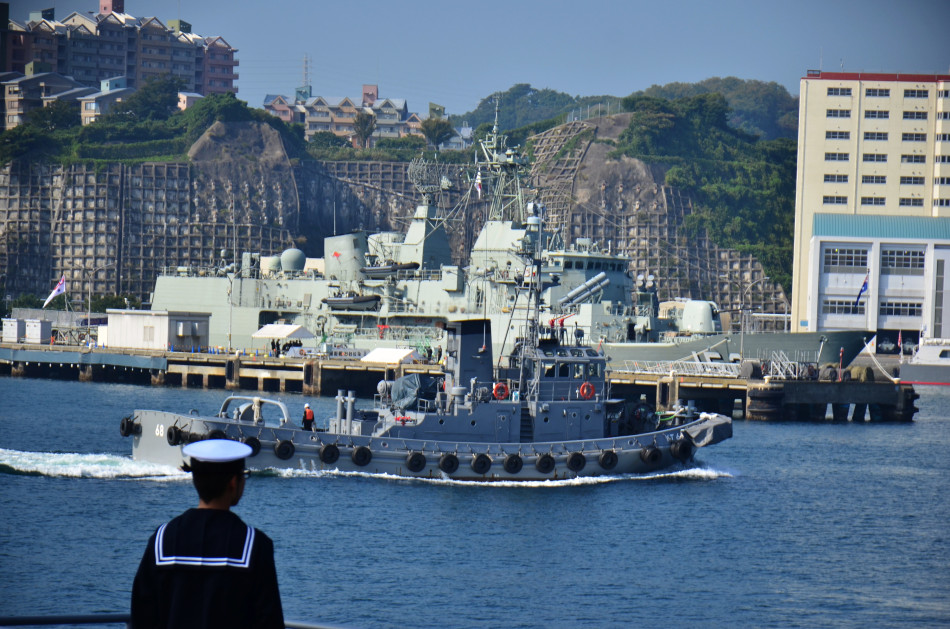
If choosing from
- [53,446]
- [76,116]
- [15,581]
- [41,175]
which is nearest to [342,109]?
[76,116]

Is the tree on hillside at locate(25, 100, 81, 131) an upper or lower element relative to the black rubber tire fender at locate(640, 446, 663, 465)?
upper

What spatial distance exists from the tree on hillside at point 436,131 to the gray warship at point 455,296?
7046 cm

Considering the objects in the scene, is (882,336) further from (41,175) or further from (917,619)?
(41,175)

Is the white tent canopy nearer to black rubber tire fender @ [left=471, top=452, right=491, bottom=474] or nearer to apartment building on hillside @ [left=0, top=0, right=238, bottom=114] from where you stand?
black rubber tire fender @ [left=471, top=452, right=491, bottom=474]

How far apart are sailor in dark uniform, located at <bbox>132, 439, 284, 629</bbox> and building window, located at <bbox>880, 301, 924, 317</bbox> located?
265 ft

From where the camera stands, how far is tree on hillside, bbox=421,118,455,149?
145000 millimetres

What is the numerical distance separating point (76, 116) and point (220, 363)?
245ft

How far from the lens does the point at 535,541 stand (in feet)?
85.0

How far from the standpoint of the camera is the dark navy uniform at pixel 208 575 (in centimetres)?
567

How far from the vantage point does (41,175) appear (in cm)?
11194

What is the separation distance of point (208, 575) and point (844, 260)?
8120 centimetres

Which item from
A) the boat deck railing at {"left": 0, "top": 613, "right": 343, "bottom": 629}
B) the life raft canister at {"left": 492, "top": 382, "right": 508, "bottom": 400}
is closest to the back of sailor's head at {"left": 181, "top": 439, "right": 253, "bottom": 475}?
the boat deck railing at {"left": 0, "top": 613, "right": 343, "bottom": 629}

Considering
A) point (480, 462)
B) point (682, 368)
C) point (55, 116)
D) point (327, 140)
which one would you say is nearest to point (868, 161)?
point (682, 368)

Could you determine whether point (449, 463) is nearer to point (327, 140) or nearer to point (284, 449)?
point (284, 449)
